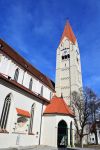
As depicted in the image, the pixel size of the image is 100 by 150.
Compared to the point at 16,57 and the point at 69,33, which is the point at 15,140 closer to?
the point at 16,57

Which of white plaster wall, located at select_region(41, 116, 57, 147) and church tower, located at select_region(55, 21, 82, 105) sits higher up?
church tower, located at select_region(55, 21, 82, 105)

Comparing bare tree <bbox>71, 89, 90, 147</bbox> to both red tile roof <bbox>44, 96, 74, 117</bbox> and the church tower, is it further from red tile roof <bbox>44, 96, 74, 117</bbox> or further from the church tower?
red tile roof <bbox>44, 96, 74, 117</bbox>

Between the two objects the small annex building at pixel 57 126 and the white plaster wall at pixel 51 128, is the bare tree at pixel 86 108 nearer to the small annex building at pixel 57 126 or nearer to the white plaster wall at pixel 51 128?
the small annex building at pixel 57 126

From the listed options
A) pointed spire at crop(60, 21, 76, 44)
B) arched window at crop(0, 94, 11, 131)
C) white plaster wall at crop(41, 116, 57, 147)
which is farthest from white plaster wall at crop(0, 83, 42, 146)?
pointed spire at crop(60, 21, 76, 44)

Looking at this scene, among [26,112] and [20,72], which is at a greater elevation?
[20,72]

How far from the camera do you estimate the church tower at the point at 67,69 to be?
37375mm

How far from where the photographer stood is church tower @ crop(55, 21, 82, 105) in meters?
37.4

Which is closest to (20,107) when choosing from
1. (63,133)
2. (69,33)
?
(63,133)

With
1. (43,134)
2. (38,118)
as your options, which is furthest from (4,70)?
(43,134)

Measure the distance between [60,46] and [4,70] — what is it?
95.9ft

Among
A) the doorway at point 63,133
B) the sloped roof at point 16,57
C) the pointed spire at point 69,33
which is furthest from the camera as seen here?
the pointed spire at point 69,33

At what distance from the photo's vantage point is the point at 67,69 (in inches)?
1587

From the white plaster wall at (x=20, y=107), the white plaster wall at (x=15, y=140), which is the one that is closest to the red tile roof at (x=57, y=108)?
the white plaster wall at (x=20, y=107)

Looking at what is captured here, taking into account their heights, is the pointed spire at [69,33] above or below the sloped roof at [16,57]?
above
